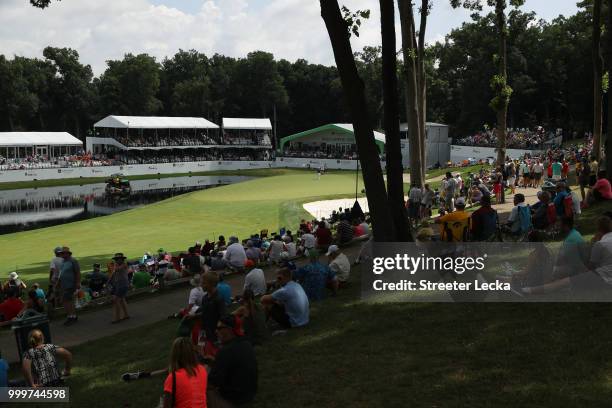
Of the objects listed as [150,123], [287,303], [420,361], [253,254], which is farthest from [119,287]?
[150,123]

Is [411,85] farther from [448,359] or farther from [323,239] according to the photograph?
[448,359]

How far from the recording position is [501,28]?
70.1 ft

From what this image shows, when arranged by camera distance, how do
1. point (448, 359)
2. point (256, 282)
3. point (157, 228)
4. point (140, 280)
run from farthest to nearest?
point (157, 228) → point (140, 280) → point (256, 282) → point (448, 359)

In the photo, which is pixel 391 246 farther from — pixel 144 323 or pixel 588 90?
pixel 588 90

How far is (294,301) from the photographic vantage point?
9195 mm

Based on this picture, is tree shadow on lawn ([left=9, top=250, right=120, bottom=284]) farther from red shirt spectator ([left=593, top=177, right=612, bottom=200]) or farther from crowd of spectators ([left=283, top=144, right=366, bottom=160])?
crowd of spectators ([left=283, top=144, right=366, bottom=160])

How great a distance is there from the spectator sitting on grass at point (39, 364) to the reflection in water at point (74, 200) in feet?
98.6

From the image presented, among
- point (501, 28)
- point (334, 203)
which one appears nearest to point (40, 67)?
point (334, 203)

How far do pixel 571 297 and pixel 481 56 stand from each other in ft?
211

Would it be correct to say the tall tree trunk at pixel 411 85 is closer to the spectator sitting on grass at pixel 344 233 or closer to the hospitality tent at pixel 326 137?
the spectator sitting on grass at pixel 344 233

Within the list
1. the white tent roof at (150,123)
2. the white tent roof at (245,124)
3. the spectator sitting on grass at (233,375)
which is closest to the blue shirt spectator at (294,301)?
the spectator sitting on grass at (233,375)

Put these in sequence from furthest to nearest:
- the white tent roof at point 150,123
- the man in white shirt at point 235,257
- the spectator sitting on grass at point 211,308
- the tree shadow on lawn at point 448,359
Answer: the white tent roof at point 150,123 → the man in white shirt at point 235,257 → the spectator sitting on grass at point 211,308 → the tree shadow on lawn at point 448,359

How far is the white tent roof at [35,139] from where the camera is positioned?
6438 centimetres

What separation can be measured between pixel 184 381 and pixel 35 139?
6763 cm
